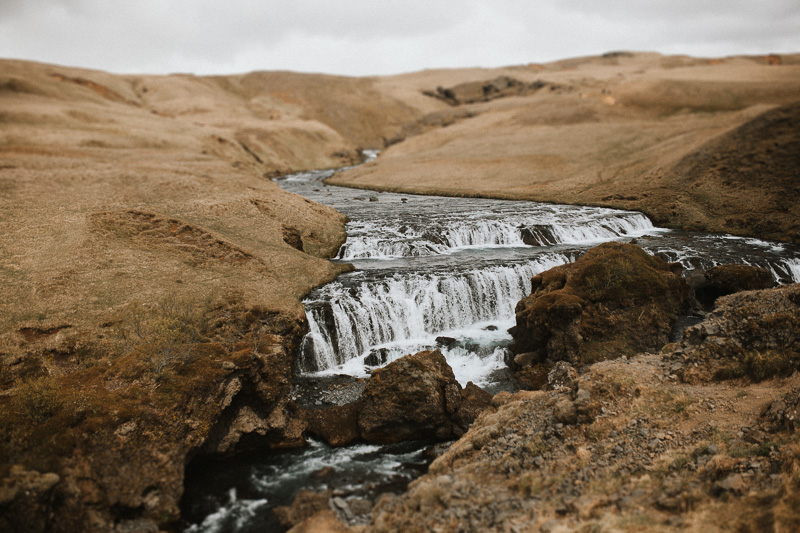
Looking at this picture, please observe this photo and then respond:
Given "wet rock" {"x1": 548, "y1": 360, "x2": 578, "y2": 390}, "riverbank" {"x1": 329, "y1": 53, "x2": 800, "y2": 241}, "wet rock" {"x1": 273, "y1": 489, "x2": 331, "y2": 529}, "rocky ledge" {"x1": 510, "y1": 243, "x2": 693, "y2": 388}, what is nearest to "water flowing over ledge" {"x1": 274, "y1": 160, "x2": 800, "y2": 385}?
"rocky ledge" {"x1": 510, "y1": 243, "x2": 693, "y2": 388}

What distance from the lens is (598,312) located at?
21.2 meters

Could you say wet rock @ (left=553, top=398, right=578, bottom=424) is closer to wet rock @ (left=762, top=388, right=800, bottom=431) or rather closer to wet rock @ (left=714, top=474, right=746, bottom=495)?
wet rock @ (left=714, top=474, right=746, bottom=495)

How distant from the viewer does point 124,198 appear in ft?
109

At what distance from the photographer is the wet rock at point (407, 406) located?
1695 centimetres

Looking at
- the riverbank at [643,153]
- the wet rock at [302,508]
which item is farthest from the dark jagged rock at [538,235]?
the wet rock at [302,508]

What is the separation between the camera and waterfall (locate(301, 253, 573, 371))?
2364cm

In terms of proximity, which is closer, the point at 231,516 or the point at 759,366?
the point at 759,366

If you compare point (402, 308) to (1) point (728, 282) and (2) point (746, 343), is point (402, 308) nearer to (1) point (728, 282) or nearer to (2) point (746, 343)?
(2) point (746, 343)

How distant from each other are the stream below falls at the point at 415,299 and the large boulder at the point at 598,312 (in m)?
2.39

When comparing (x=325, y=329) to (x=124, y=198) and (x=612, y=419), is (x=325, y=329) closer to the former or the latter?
(x=612, y=419)

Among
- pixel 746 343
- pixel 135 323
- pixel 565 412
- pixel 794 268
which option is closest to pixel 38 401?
pixel 135 323

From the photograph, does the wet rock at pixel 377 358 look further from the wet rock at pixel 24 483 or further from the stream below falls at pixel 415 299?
the wet rock at pixel 24 483

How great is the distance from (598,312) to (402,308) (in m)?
10.1

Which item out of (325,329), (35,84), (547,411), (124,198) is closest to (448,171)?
(124,198)
